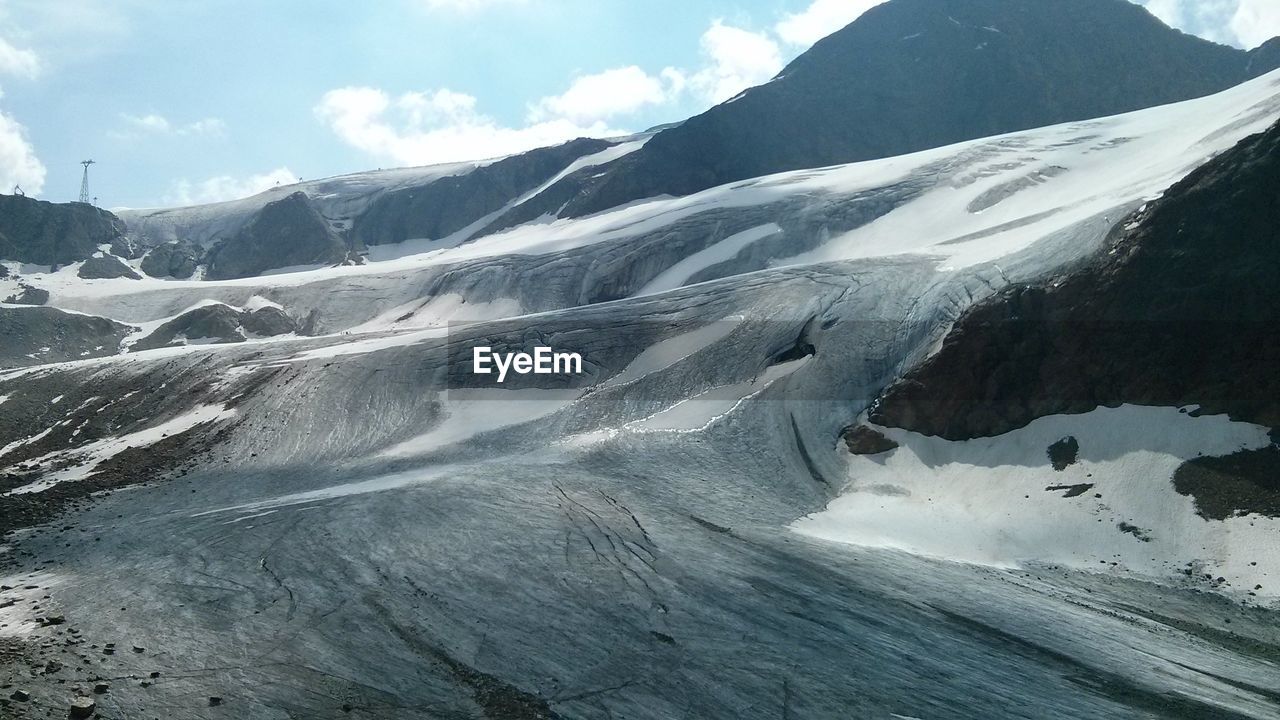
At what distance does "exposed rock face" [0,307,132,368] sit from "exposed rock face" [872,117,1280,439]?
5274cm

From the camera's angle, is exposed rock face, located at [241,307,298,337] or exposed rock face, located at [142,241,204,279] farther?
exposed rock face, located at [142,241,204,279]

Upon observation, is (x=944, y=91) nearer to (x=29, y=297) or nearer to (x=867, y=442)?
(x=867, y=442)

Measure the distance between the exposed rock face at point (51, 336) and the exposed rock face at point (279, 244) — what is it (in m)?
34.3

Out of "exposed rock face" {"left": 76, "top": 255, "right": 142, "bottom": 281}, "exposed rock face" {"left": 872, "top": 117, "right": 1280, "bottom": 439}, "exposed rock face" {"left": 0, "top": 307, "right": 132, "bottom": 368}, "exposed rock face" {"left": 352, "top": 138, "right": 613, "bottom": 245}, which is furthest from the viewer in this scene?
"exposed rock face" {"left": 352, "top": 138, "right": 613, "bottom": 245}

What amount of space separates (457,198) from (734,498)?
95.1 m

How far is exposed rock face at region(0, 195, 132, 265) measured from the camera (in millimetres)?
83688

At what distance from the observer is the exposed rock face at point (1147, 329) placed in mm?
23797

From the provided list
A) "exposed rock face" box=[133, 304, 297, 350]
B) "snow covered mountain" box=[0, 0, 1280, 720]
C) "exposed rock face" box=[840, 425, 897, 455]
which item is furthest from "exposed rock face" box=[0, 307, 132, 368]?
"exposed rock face" box=[840, 425, 897, 455]

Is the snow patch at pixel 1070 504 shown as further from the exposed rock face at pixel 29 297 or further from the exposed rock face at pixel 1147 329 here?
the exposed rock face at pixel 29 297

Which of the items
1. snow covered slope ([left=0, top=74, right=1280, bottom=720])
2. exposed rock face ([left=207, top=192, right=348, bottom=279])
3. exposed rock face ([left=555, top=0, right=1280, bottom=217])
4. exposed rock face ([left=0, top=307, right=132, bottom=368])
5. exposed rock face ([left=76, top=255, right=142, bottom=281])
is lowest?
snow covered slope ([left=0, top=74, right=1280, bottom=720])

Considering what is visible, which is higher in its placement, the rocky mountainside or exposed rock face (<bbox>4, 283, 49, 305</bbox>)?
the rocky mountainside

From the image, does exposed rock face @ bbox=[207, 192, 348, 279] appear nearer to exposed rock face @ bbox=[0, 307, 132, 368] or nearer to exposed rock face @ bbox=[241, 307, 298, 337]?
exposed rock face @ bbox=[241, 307, 298, 337]

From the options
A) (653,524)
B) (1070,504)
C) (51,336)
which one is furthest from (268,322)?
(1070,504)

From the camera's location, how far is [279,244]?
97.3 m
